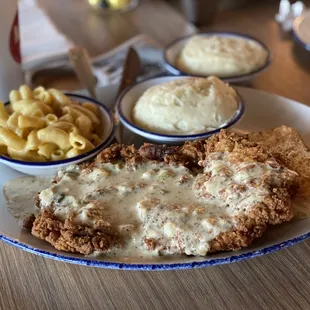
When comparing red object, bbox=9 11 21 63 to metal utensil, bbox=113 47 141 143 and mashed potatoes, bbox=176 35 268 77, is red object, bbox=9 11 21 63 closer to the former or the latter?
metal utensil, bbox=113 47 141 143

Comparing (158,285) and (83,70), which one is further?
(83,70)

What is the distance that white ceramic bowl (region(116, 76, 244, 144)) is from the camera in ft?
4.17

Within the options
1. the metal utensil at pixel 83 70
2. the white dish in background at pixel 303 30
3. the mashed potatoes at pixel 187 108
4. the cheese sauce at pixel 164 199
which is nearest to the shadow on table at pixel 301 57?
the white dish in background at pixel 303 30

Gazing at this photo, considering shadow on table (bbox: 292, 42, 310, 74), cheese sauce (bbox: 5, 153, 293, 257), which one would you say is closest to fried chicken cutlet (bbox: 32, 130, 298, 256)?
cheese sauce (bbox: 5, 153, 293, 257)

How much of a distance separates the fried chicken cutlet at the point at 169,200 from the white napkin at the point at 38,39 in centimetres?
97

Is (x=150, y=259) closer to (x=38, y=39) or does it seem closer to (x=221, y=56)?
(x=221, y=56)

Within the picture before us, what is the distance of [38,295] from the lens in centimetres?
100

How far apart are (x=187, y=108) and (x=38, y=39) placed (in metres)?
1.22

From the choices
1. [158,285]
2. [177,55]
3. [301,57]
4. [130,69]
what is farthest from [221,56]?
[158,285]

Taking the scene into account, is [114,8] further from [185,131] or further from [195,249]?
[195,249]

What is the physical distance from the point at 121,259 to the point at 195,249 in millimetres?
154

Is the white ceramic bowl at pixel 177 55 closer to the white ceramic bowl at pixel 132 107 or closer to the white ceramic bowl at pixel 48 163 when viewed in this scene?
the white ceramic bowl at pixel 132 107

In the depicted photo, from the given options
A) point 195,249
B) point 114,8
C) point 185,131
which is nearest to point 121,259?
point 195,249

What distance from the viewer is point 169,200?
1.03 m
